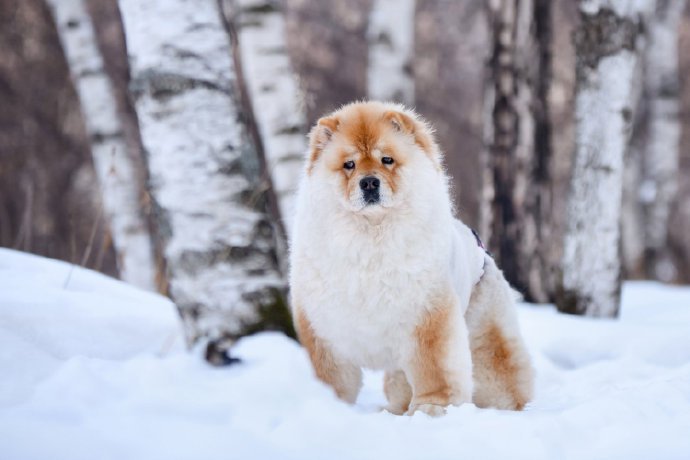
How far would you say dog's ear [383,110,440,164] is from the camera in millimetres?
3297

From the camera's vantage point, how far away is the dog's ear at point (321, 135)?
3312 mm

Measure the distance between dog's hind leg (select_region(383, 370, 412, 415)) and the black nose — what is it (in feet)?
3.33

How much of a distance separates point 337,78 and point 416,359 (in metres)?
12.2

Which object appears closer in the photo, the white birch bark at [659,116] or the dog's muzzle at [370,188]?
the dog's muzzle at [370,188]

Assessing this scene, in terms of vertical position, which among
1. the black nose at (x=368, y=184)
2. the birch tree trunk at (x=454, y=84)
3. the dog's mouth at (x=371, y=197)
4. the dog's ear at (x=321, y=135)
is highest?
the dog's ear at (x=321, y=135)

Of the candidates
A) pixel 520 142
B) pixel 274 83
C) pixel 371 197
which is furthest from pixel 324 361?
pixel 520 142

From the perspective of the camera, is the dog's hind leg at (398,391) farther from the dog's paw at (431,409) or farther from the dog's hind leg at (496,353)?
the dog's paw at (431,409)

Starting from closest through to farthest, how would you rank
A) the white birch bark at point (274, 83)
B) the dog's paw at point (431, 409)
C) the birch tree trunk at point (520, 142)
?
the dog's paw at point (431, 409) < the white birch bark at point (274, 83) < the birch tree trunk at point (520, 142)

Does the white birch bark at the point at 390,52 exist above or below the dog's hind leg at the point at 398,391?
above

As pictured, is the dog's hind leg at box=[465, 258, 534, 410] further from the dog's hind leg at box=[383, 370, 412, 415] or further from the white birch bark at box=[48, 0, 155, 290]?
the white birch bark at box=[48, 0, 155, 290]

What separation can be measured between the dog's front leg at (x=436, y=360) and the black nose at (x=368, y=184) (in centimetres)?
59

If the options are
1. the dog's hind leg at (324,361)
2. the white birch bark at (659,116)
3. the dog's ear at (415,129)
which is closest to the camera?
the dog's hind leg at (324,361)

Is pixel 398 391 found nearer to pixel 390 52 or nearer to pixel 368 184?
pixel 368 184

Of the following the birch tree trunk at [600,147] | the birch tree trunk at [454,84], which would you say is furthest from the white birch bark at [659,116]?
the birch tree trunk at [600,147]
